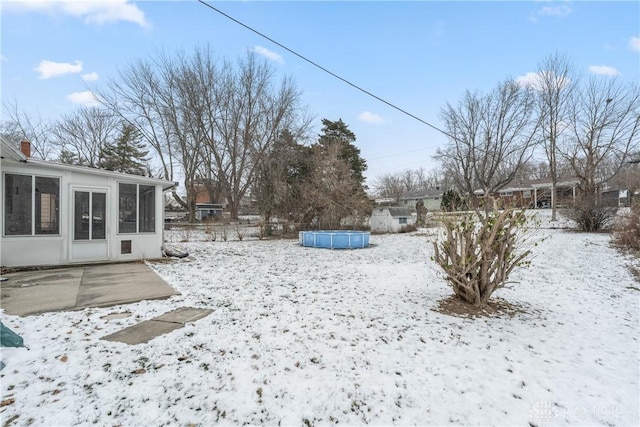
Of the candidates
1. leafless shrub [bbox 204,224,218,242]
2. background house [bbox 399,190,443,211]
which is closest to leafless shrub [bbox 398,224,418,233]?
leafless shrub [bbox 204,224,218,242]

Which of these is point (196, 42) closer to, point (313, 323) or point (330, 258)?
point (330, 258)

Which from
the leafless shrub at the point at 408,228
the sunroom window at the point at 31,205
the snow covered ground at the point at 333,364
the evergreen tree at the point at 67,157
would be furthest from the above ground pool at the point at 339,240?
the evergreen tree at the point at 67,157

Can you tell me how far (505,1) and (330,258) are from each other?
904cm

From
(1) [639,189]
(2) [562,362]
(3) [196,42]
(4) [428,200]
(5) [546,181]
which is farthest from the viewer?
(4) [428,200]

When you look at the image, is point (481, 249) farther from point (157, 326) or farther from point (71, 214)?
point (71, 214)

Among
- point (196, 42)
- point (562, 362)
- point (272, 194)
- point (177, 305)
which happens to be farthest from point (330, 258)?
point (196, 42)

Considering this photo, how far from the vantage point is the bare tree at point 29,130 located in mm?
20487

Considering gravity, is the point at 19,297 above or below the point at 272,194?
below

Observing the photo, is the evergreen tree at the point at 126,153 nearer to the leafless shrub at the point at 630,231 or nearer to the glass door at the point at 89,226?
the glass door at the point at 89,226

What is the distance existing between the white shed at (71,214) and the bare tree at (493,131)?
21927mm

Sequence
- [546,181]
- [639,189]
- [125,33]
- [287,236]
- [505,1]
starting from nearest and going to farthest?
[505,1]
[125,33]
[639,189]
[287,236]
[546,181]

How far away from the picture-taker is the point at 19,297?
497cm

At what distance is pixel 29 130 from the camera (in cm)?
2189

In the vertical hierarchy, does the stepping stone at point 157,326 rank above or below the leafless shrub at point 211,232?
below
